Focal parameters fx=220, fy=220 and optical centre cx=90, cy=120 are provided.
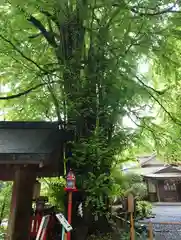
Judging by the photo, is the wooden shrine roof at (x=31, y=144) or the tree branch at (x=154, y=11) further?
the tree branch at (x=154, y=11)

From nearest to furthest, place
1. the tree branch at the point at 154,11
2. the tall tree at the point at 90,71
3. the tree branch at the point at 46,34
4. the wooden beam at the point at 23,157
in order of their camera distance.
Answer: the wooden beam at the point at 23,157 → the tall tree at the point at 90,71 → the tree branch at the point at 154,11 → the tree branch at the point at 46,34

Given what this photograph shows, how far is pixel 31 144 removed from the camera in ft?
14.7

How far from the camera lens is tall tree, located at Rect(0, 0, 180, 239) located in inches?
195

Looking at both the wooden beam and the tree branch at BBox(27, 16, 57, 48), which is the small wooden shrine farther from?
the tree branch at BBox(27, 16, 57, 48)

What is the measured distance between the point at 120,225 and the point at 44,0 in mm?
6546

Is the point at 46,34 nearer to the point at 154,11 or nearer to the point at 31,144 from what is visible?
the point at 154,11

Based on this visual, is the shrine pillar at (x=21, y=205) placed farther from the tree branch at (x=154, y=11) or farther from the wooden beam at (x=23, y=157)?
the tree branch at (x=154, y=11)

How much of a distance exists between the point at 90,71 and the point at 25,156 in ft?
9.57

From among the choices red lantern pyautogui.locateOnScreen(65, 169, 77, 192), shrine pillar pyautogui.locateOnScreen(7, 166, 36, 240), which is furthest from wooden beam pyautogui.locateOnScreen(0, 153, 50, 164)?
shrine pillar pyautogui.locateOnScreen(7, 166, 36, 240)

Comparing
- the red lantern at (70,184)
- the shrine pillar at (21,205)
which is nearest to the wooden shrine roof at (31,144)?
the shrine pillar at (21,205)

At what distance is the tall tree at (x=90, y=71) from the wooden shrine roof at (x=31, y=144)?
0.36 metres

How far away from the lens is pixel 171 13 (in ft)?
19.8

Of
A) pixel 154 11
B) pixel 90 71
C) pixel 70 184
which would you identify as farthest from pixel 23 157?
pixel 154 11

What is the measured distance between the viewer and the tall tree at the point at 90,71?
4.95 metres
